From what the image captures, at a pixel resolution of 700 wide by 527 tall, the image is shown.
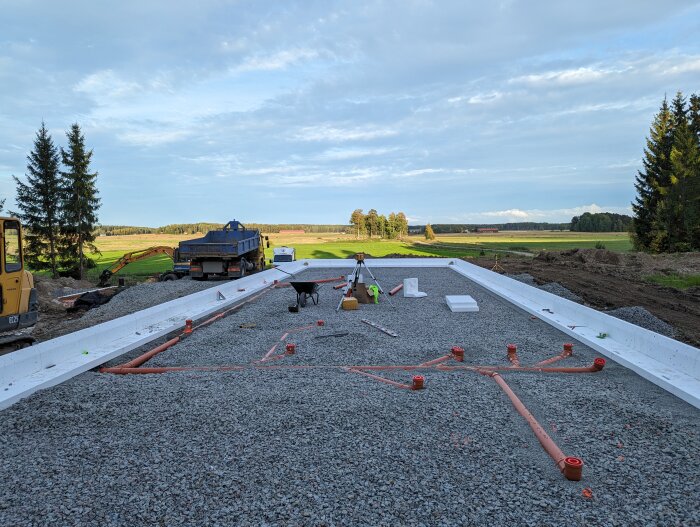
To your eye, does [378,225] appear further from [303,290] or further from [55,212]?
[303,290]

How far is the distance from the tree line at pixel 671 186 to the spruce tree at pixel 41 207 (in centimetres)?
4715

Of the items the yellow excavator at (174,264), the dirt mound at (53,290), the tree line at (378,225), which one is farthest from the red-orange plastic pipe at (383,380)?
the tree line at (378,225)

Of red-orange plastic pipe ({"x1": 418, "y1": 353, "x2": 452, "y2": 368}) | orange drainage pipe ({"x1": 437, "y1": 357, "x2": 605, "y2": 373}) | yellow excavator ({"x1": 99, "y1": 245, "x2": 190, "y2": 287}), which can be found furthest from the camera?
yellow excavator ({"x1": 99, "y1": 245, "x2": 190, "y2": 287})

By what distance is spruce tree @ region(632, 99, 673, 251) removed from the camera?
38.9m

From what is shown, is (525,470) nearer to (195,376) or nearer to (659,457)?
(659,457)

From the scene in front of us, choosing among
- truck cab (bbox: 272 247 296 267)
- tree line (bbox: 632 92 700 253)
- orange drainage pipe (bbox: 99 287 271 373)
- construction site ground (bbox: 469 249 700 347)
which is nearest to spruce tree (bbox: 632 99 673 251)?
tree line (bbox: 632 92 700 253)

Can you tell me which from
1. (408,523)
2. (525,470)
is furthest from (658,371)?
(408,523)

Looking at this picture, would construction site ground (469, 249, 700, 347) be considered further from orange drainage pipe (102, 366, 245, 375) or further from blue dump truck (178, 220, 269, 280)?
blue dump truck (178, 220, 269, 280)

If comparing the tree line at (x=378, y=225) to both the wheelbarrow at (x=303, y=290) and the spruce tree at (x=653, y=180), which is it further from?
the wheelbarrow at (x=303, y=290)

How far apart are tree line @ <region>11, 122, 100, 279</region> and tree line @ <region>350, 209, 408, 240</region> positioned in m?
58.1

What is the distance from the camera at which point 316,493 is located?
3.03 m

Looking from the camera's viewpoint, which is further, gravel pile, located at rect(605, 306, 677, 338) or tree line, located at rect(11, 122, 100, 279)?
tree line, located at rect(11, 122, 100, 279)

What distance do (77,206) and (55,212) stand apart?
4.68ft

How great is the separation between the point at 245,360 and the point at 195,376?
38.1 inches
